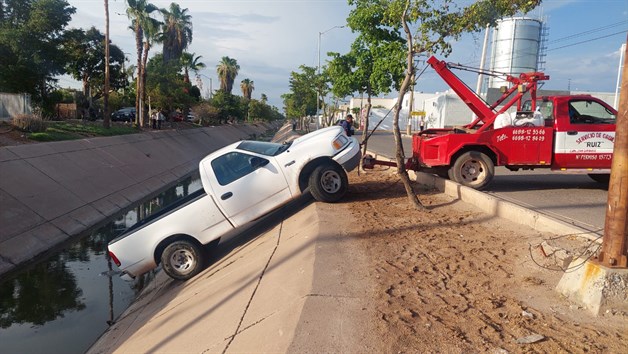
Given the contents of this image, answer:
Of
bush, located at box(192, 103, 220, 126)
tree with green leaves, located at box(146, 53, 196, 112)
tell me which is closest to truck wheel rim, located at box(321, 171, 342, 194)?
tree with green leaves, located at box(146, 53, 196, 112)

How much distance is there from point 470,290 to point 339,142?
16.7 feet

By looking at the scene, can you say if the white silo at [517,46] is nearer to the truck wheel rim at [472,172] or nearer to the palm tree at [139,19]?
the palm tree at [139,19]

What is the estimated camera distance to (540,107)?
1093cm

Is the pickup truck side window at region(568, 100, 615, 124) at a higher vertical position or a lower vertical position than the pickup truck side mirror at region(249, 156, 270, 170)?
higher

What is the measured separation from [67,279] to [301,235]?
5.67 m

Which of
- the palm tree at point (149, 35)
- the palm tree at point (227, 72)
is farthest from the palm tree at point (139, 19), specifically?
the palm tree at point (227, 72)

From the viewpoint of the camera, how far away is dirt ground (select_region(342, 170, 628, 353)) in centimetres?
404

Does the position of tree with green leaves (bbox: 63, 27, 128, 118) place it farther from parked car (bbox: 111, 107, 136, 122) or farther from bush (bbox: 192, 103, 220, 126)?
bush (bbox: 192, 103, 220, 126)

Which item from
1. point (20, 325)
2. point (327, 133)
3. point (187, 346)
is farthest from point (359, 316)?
point (20, 325)

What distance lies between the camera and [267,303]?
550 cm

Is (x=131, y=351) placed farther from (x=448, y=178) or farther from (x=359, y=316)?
(x=448, y=178)

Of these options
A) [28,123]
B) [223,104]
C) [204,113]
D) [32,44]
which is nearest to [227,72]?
[223,104]

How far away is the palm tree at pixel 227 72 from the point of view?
265ft

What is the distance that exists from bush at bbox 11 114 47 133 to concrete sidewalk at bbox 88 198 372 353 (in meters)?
14.2
